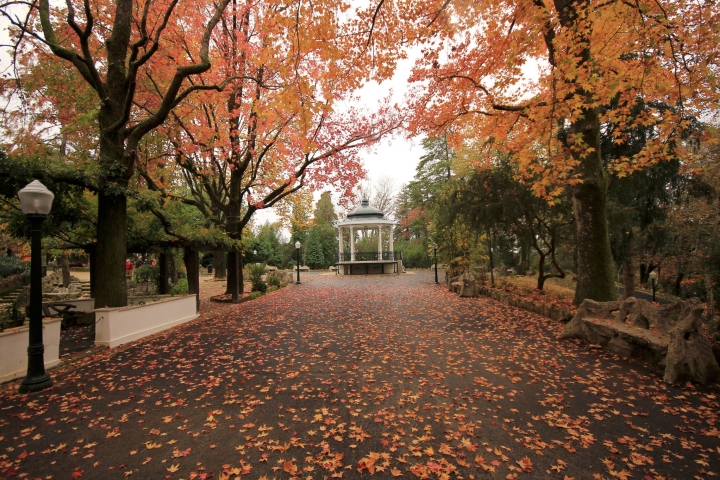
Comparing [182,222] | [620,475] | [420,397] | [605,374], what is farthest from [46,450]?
[182,222]

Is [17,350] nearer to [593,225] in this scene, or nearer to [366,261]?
[593,225]

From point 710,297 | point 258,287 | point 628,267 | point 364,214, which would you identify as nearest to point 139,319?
point 258,287

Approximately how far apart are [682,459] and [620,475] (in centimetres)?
69

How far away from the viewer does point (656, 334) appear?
513cm

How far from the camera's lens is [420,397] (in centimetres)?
411

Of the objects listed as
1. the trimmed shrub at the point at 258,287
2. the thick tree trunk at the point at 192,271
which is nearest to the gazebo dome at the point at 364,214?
the trimmed shrub at the point at 258,287

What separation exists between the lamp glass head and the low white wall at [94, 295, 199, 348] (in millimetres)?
2831

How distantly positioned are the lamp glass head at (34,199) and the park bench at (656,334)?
28.6 feet

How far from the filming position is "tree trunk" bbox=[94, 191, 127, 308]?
7.22 m

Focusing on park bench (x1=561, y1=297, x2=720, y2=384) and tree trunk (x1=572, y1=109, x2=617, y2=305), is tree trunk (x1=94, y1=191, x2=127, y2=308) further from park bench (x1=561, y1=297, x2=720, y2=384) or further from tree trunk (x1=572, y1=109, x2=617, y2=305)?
tree trunk (x1=572, y1=109, x2=617, y2=305)

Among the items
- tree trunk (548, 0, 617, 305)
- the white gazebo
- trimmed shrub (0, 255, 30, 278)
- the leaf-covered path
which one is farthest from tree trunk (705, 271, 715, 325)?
trimmed shrub (0, 255, 30, 278)

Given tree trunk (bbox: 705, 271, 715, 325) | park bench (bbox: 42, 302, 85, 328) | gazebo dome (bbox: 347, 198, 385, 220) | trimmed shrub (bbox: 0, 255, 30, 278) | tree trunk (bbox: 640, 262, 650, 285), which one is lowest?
tree trunk (bbox: 640, 262, 650, 285)

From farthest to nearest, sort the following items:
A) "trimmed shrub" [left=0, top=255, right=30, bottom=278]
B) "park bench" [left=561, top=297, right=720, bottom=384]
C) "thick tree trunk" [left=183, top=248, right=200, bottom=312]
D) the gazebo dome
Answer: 1. the gazebo dome
2. "trimmed shrub" [left=0, top=255, right=30, bottom=278]
3. "thick tree trunk" [left=183, top=248, right=200, bottom=312]
4. "park bench" [left=561, top=297, right=720, bottom=384]

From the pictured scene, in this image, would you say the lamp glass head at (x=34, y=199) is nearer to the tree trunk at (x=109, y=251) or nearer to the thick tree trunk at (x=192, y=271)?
the tree trunk at (x=109, y=251)
